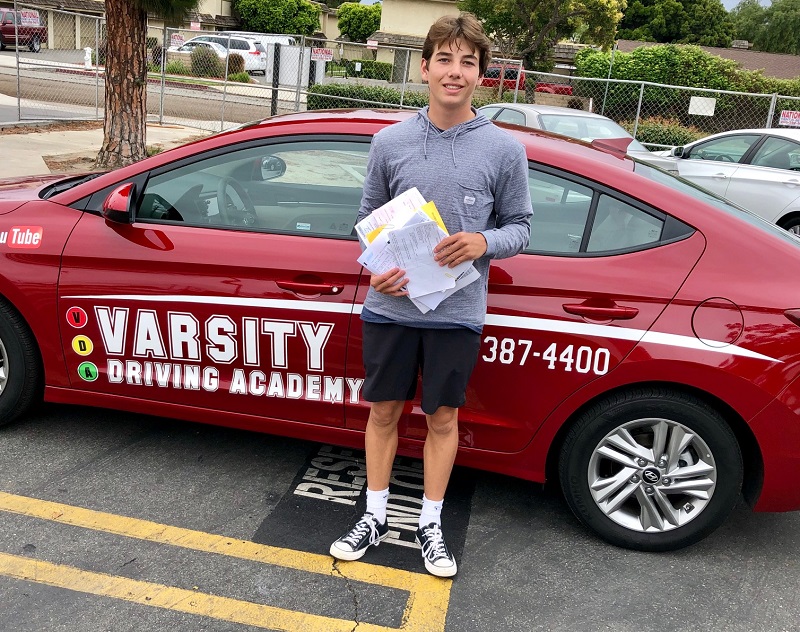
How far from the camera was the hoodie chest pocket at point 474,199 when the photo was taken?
8.30 ft

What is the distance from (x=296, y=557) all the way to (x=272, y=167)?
1.68 metres

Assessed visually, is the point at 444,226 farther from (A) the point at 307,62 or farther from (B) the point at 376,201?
(A) the point at 307,62

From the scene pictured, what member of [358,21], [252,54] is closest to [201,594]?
[252,54]

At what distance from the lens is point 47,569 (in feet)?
8.92

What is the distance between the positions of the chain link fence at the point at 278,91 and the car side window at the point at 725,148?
394 centimetres

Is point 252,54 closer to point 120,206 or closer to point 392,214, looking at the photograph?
point 120,206

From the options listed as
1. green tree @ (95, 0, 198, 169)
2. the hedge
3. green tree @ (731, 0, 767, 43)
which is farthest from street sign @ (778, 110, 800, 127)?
green tree @ (731, 0, 767, 43)

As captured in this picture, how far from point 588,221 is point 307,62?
1432cm

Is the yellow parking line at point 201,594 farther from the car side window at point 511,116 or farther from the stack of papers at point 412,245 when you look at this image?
the car side window at point 511,116

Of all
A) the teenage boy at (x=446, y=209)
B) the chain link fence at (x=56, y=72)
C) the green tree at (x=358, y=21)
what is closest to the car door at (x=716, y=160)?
the teenage boy at (x=446, y=209)

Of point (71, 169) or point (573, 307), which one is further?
point (71, 169)

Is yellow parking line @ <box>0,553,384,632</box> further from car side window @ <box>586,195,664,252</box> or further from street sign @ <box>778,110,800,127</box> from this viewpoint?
street sign @ <box>778,110,800,127</box>

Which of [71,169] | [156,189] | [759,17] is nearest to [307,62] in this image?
[71,169]

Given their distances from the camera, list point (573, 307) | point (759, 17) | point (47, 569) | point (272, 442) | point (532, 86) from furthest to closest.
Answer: point (759, 17) < point (532, 86) < point (272, 442) < point (573, 307) < point (47, 569)
